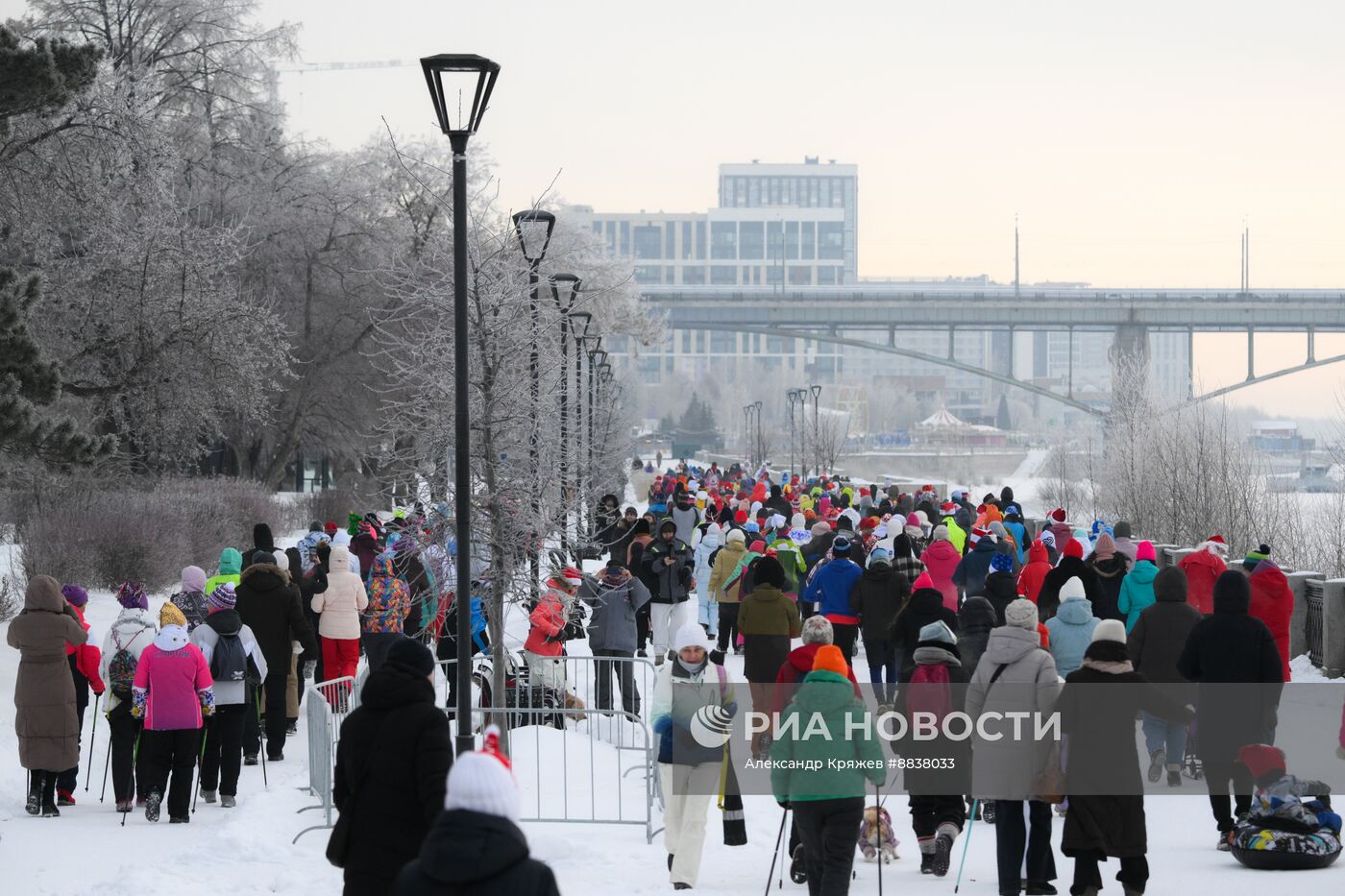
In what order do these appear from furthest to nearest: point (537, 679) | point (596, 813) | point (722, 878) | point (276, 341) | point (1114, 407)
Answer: point (1114, 407)
point (276, 341)
point (537, 679)
point (596, 813)
point (722, 878)

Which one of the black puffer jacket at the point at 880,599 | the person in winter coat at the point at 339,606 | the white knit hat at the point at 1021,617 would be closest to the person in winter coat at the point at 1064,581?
the black puffer jacket at the point at 880,599

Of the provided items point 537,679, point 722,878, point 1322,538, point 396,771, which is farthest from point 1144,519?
point 396,771

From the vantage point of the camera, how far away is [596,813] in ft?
34.3

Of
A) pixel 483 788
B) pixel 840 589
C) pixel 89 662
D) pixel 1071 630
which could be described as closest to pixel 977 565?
pixel 840 589

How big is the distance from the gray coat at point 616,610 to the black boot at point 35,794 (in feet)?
16.3

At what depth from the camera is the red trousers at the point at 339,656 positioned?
13.3 meters

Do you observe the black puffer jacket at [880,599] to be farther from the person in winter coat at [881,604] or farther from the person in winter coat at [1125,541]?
the person in winter coat at [1125,541]

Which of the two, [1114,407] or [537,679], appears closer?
[537,679]

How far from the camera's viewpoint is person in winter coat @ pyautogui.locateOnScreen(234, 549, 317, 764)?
40.2ft

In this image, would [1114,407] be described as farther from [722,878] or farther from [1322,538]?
[722,878]

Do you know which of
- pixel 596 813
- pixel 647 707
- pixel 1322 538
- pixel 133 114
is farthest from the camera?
pixel 1322 538

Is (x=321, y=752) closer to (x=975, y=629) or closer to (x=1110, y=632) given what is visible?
(x=975, y=629)

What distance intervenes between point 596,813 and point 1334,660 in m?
8.79

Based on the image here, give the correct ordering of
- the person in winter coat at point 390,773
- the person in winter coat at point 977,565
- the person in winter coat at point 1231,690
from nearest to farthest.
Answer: the person in winter coat at point 390,773, the person in winter coat at point 1231,690, the person in winter coat at point 977,565
